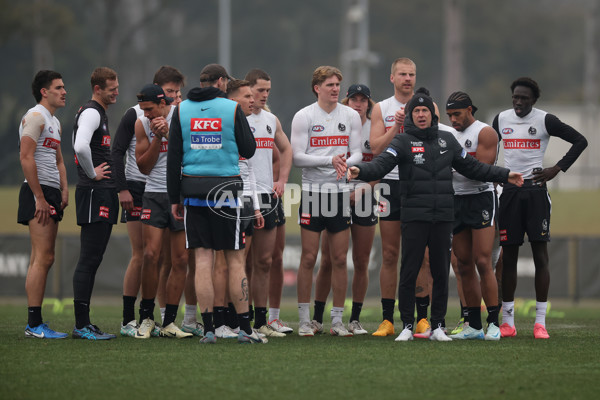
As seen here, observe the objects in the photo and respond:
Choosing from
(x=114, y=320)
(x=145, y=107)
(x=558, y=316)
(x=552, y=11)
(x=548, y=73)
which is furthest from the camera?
(x=552, y=11)

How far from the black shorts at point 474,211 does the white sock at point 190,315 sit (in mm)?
2871

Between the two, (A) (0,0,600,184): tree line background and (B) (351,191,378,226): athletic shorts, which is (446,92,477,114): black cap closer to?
(B) (351,191,378,226): athletic shorts

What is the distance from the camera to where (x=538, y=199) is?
9.73 metres

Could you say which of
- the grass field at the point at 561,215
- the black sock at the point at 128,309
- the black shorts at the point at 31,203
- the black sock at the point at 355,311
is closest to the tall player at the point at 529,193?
the black sock at the point at 355,311

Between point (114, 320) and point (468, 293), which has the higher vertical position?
point (468, 293)

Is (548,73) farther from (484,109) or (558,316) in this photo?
(558,316)

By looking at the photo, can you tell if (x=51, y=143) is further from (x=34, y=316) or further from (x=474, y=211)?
(x=474, y=211)

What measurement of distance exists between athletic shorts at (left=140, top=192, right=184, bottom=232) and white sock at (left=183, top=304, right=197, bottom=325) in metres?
1.12

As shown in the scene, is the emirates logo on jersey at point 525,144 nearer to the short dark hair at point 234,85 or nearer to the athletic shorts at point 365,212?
the athletic shorts at point 365,212

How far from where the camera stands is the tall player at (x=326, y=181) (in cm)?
988

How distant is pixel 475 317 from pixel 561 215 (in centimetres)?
2136

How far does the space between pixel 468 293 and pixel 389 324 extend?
34.8 inches

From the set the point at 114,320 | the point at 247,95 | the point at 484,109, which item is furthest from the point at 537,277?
the point at 484,109

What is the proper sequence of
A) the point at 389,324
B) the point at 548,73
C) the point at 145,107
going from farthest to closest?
the point at 548,73, the point at 389,324, the point at 145,107
